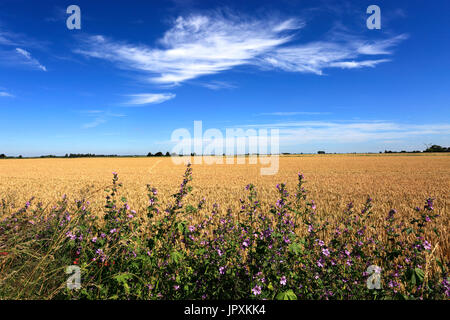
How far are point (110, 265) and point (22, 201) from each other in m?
10.9

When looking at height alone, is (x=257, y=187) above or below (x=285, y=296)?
below

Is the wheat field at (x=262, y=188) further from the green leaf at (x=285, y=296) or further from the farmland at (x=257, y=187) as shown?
the green leaf at (x=285, y=296)

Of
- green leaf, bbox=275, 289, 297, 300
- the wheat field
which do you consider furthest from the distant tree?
green leaf, bbox=275, 289, 297, 300

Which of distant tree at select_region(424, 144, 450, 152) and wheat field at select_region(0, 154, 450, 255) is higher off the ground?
distant tree at select_region(424, 144, 450, 152)

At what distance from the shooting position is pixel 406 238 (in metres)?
5.96

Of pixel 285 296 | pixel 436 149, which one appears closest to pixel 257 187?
pixel 285 296

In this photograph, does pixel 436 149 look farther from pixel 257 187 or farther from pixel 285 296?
pixel 285 296

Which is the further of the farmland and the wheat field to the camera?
the farmland

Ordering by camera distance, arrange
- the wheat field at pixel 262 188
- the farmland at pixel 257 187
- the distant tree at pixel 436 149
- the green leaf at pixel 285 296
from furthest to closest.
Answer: the distant tree at pixel 436 149
the farmland at pixel 257 187
the wheat field at pixel 262 188
the green leaf at pixel 285 296

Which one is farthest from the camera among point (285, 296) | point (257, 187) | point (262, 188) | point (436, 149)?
point (436, 149)

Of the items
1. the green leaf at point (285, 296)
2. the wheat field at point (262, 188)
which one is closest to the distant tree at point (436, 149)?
the wheat field at point (262, 188)

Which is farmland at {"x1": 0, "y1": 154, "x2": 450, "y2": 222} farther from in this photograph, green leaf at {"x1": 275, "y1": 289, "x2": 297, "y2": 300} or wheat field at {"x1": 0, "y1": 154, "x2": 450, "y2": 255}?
green leaf at {"x1": 275, "y1": 289, "x2": 297, "y2": 300}
